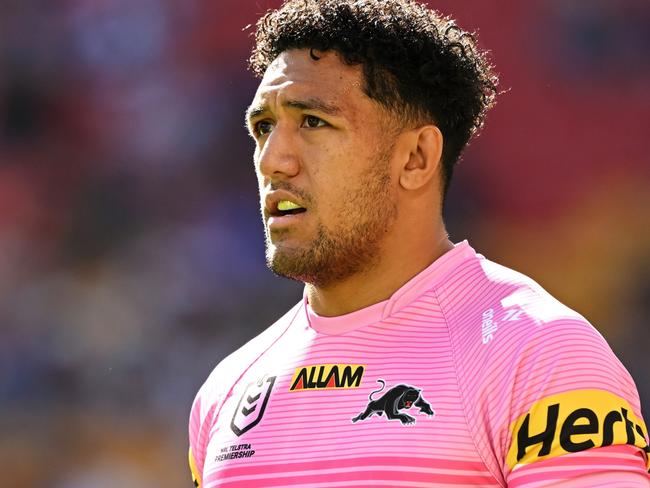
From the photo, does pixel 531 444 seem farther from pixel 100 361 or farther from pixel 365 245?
pixel 100 361

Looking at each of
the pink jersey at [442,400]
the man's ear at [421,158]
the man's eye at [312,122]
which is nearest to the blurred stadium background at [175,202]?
the man's ear at [421,158]

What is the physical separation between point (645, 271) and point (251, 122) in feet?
13.9

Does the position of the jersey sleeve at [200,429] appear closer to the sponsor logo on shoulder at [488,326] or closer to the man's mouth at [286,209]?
the man's mouth at [286,209]

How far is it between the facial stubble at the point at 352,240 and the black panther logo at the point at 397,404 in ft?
1.26

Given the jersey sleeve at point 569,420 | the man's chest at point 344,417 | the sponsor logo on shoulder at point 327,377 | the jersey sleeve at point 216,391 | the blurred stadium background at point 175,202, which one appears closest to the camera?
the jersey sleeve at point 569,420

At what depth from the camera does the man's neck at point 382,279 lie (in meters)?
2.64

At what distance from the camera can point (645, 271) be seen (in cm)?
641

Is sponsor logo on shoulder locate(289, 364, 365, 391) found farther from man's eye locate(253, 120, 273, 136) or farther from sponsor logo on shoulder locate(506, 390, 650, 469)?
man's eye locate(253, 120, 273, 136)

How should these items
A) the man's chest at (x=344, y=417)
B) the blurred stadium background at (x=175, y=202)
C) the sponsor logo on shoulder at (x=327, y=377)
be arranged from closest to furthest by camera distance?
the man's chest at (x=344, y=417)
the sponsor logo on shoulder at (x=327, y=377)
the blurred stadium background at (x=175, y=202)

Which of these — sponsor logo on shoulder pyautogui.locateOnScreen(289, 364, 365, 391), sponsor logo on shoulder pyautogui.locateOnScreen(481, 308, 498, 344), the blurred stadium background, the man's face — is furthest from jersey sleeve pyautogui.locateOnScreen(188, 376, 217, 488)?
the blurred stadium background

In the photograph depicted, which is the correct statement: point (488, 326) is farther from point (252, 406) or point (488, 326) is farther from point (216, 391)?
point (216, 391)

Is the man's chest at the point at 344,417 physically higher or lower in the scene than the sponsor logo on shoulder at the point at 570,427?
higher

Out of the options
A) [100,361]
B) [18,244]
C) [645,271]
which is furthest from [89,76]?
[645,271]

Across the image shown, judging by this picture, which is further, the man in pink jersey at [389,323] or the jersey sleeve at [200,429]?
the jersey sleeve at [200,429]
